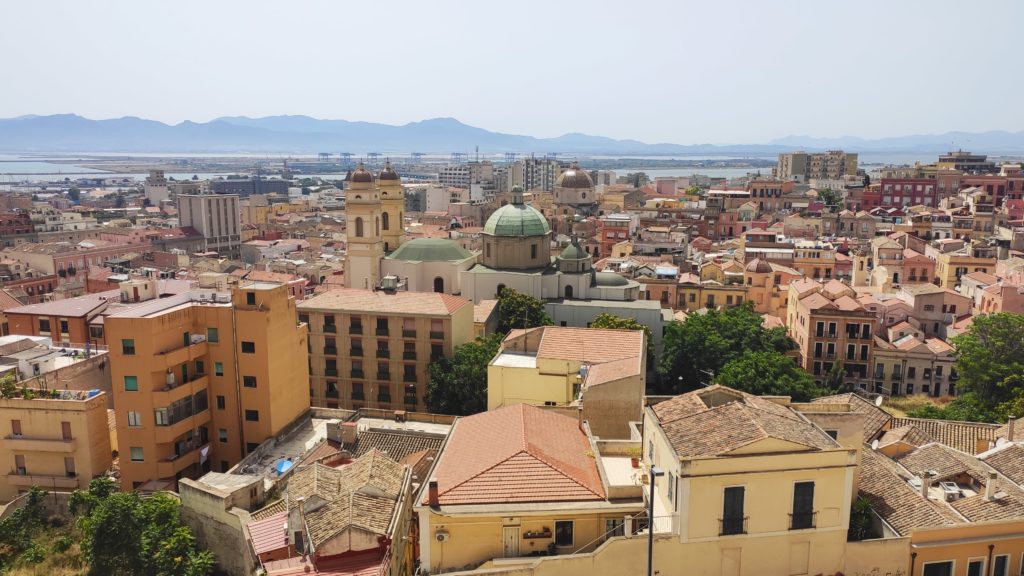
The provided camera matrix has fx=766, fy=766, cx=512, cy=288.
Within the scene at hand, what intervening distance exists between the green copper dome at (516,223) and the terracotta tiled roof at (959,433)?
1361 inches

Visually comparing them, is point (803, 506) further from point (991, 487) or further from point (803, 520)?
point (991, 487)

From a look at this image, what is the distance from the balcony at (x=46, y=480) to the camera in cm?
3106

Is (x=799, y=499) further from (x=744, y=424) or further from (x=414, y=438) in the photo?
(x=414, y=438)

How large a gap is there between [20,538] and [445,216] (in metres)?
114

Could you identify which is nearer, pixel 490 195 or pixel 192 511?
pixel 192 511

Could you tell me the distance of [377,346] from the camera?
45.6 metres

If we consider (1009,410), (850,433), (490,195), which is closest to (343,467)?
(850,433)

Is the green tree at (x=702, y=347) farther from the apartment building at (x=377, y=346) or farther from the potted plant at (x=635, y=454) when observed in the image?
the potted plant at (x=635, y=454)

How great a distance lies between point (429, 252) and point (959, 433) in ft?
136

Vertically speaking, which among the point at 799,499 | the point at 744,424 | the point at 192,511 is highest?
the point at 744,424

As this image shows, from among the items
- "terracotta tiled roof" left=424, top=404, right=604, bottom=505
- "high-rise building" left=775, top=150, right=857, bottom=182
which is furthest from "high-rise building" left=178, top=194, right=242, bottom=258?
"high-rise building" left=775, top=150, right=857, bottom=182

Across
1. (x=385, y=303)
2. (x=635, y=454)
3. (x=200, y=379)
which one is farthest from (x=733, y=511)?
(x=385, y=303)

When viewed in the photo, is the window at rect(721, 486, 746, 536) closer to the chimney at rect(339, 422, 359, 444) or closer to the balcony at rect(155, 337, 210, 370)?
the chimney at rect(339, 422, 359, 444)

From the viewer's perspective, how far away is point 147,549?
24953 millimetres
